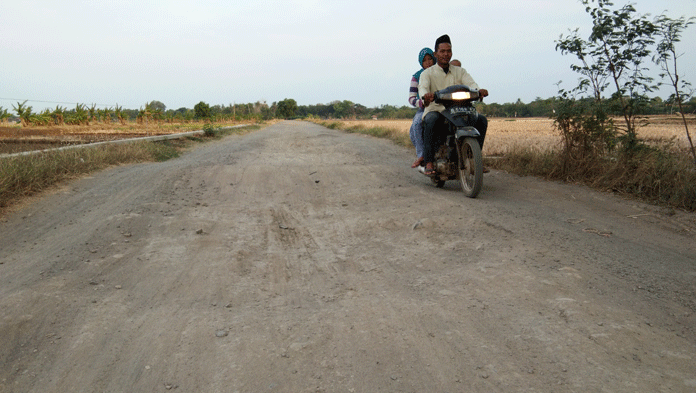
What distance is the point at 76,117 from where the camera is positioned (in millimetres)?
34500

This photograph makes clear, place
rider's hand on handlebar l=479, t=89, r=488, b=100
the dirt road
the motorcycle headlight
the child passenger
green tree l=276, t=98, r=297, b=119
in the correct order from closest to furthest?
1. the dirt road
2. the motorcycle headlight
3. rider's hand on handlebar l=479, t=89, r=488, b=100
4. the child passenger
5. green tree l=276, t=98, r=297, b=119

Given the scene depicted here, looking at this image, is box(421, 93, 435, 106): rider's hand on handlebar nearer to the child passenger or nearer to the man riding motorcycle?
the man riding motorcycle

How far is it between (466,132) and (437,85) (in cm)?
97

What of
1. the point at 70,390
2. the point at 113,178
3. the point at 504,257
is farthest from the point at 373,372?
the point at 113,178

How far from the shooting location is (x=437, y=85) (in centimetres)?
589

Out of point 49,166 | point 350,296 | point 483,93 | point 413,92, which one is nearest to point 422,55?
point 413,92

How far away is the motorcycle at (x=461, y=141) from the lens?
17.1 ft

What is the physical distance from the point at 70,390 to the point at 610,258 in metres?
3.40

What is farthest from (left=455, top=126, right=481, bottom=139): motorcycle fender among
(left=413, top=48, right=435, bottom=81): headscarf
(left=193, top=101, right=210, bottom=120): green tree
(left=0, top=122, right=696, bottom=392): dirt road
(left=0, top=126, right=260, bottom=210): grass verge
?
(left=193, top=101, right=210, bottom=120): green tree

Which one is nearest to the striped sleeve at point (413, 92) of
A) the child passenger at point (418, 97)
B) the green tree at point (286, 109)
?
the child passenger at point (418, 97)

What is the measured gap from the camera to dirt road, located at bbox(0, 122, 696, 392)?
196 centimetres

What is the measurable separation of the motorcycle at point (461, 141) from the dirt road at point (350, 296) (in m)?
0.51

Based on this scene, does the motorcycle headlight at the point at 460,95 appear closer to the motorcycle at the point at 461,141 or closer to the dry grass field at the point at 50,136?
the motorcycle at the point at 461,141

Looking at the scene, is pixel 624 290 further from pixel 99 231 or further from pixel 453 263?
pixel 99 231
